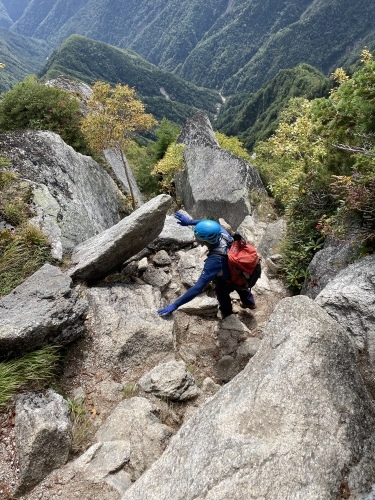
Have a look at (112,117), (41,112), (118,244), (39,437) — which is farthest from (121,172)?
(39,437)

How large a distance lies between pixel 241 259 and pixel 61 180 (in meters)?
7.21

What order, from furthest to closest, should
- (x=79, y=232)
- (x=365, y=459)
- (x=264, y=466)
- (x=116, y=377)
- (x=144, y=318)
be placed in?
(x=79, y=232) → (x=144, y=318) → (x=116, y=377) → (x=365, y=459) → (x=264, y=466)

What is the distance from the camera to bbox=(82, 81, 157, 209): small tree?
1712 cm

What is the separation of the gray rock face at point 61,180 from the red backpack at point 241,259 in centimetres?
465

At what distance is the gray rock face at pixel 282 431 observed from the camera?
3951mm

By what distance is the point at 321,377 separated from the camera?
475 centimetres

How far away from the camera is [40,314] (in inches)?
261

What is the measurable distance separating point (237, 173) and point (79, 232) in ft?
31.1

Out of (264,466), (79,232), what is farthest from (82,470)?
(79,232)

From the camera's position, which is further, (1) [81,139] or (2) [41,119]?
(1) [81,139]

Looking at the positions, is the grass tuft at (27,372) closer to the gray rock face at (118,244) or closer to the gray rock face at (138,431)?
the gray rock face at (138,431)

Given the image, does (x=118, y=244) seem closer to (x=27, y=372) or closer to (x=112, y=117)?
(x=27, y=372)

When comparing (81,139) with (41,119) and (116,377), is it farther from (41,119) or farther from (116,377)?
(116,377)

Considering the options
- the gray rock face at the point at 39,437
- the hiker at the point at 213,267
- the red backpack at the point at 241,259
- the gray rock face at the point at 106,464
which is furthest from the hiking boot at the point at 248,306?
the gray rock face at the point at 39,437
